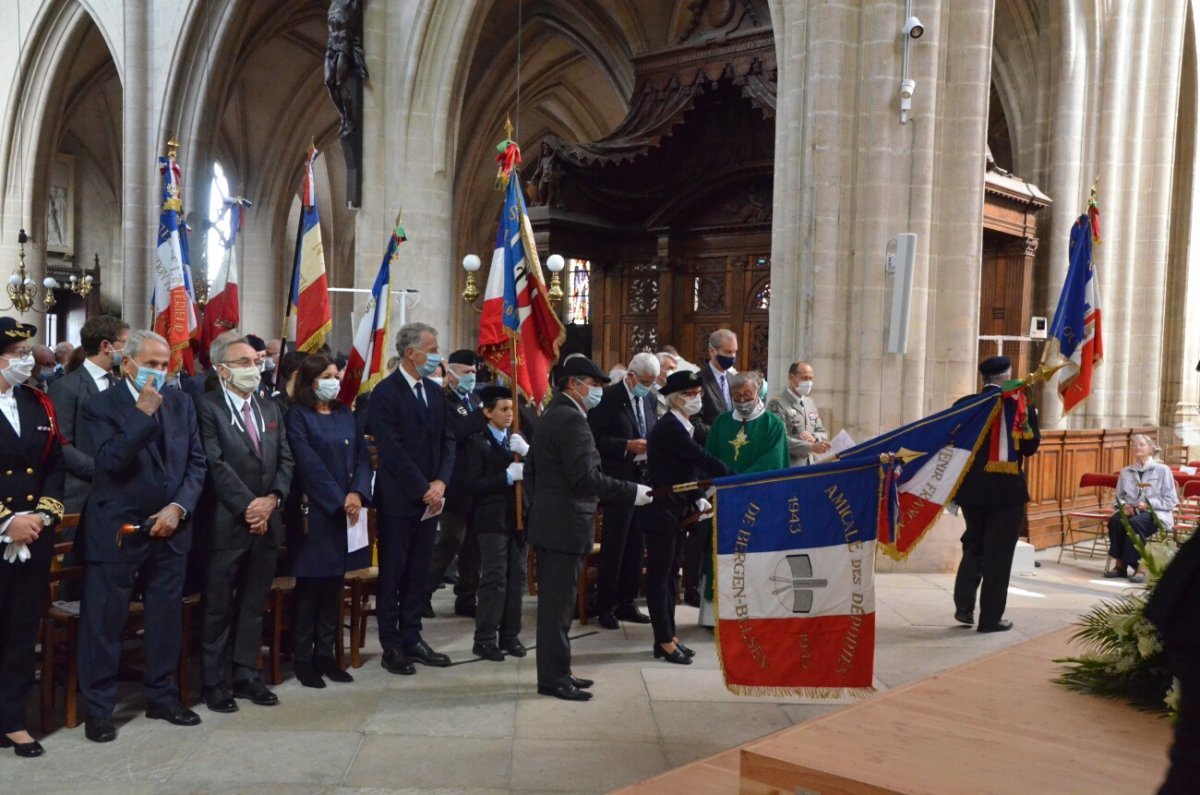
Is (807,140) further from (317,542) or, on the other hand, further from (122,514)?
(122,514)

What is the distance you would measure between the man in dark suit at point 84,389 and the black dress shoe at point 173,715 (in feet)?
3.63

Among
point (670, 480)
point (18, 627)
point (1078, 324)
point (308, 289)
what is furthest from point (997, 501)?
point (18, 627)

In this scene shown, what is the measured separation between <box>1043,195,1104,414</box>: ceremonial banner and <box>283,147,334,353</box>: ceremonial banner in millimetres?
6049

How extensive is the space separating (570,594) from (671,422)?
4.03 ft

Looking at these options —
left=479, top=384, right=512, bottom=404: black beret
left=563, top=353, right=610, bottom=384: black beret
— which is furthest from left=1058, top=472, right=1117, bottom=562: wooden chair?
left=563, top=353, right=610, bottom=384: black beret

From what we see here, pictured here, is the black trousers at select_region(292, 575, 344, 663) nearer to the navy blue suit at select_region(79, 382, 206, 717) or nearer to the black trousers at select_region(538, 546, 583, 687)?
the navy blue suit at select_region(79, 382, 206, 717)

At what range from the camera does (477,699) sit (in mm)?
4887

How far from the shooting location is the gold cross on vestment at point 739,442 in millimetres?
5887

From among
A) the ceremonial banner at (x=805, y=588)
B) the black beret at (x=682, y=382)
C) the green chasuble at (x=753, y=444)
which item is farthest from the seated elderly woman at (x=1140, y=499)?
the ceremonial banner at (x=805, y=588)

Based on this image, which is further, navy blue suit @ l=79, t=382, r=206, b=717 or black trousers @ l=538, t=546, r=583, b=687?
black trousers @ l=538, t=546, r=583, b=687

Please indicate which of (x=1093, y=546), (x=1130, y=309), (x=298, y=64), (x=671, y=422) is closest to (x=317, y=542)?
(x=671, y=422)

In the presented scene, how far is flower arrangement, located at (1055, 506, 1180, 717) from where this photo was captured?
3367mm

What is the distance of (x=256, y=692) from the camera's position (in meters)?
4.73

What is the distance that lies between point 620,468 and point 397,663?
1.89 m
